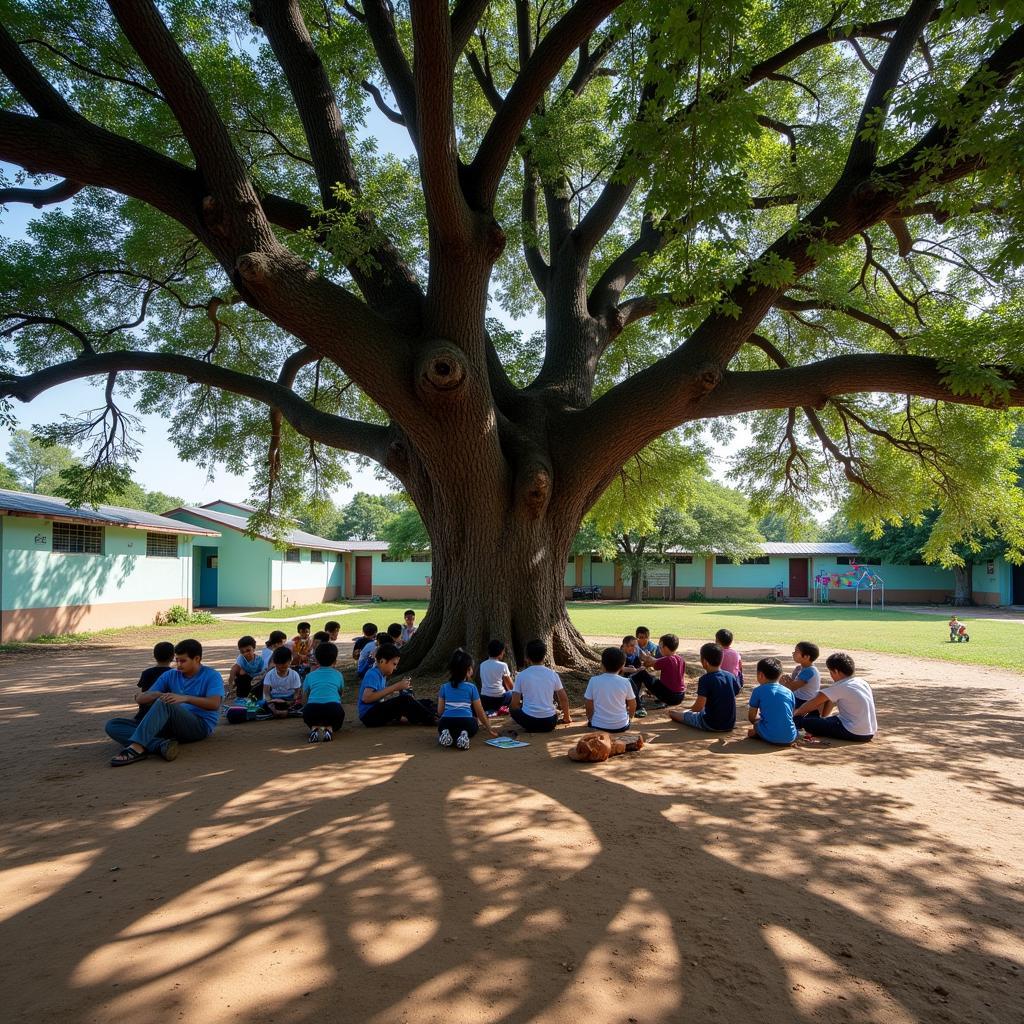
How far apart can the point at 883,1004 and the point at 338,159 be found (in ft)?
28.8

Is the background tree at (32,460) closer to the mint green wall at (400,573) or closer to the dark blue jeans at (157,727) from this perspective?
the mint green wall at (400,573)

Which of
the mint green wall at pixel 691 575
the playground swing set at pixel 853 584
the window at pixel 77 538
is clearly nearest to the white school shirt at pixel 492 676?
the window at pixel 77 538

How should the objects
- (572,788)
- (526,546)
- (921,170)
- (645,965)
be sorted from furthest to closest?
1. (526,546)
2. (921,170)
3. (572,788)
4. (645,965)

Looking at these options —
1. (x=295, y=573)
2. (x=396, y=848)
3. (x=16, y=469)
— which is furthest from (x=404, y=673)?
(x=16, y=469)

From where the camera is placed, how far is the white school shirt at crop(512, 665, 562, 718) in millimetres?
6250

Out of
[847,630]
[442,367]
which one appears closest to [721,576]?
[847,630]

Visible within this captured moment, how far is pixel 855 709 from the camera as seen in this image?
6.11 metres

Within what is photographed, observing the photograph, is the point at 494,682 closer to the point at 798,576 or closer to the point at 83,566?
the point at 83,566

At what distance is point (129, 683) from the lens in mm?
9641

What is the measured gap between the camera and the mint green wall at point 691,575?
38.9 meters

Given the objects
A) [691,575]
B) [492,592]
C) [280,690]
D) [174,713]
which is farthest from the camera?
[691,575]

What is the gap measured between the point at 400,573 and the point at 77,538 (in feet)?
67.4

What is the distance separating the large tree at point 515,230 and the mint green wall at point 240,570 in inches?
563

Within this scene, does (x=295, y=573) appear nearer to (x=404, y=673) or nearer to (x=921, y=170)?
(x=404, y=673)
